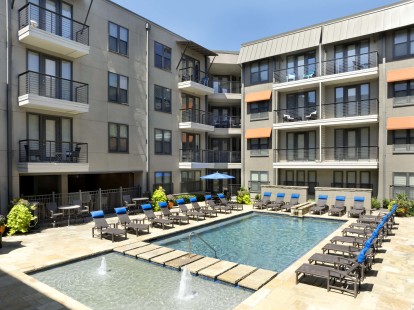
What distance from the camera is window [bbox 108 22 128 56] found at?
2280 cm

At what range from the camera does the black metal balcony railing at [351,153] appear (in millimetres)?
24995

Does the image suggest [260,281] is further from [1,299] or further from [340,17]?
[340,17]

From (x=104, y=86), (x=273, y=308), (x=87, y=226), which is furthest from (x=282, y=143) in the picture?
(x=273, y=308)

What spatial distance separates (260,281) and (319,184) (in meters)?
19.8

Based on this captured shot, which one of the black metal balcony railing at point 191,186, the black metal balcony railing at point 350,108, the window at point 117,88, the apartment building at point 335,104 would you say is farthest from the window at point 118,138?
the black metal balcony railing at point 350,108

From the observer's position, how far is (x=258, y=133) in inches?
1172

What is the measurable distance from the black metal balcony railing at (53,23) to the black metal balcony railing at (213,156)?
13.4 m

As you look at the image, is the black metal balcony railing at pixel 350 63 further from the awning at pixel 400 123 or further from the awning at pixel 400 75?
the awning at pixel 400 123

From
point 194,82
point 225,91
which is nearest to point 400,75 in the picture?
point 194,82

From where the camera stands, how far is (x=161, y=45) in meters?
27.1

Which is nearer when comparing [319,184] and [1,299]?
[1,299]

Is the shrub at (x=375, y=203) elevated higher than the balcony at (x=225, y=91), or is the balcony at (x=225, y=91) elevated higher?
the balcony at (x=225, y=91)

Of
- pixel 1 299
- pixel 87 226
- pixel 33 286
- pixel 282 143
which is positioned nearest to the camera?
pixel 1 299

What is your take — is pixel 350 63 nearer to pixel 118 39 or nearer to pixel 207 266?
pixel 118 39
